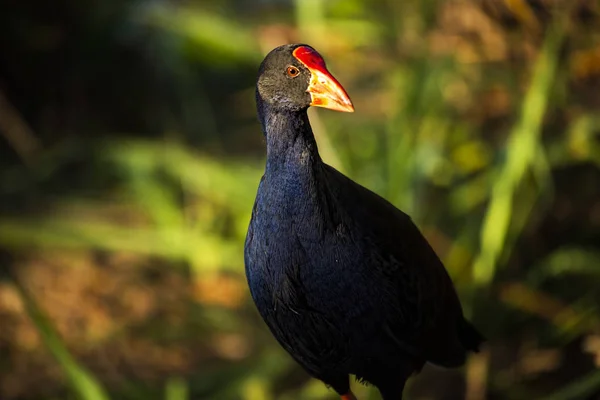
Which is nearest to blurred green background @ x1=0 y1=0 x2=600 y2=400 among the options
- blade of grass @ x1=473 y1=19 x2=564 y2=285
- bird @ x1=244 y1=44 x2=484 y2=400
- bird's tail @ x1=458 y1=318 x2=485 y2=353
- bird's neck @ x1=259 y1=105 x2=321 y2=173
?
blade of grass @ x1=473 y1=19 x2=564 y2=285

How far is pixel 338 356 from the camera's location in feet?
7.75

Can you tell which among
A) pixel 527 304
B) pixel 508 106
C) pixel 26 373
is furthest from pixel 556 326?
pixel 26 373

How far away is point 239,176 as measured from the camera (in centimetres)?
448

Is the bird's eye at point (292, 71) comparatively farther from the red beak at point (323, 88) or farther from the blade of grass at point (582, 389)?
the blade of grass at point (582, 389)

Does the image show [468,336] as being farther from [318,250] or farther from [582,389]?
[318,250]

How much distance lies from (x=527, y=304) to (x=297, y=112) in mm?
1687

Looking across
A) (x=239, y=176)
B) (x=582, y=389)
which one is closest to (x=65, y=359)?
(x=582, y=389)

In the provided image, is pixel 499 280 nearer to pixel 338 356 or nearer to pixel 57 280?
pixel 338 356

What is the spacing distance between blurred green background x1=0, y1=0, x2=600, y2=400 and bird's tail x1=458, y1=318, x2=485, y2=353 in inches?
→ 13.4

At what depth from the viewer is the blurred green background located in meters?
3.55

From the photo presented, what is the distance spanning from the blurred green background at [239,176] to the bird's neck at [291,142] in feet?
3.47

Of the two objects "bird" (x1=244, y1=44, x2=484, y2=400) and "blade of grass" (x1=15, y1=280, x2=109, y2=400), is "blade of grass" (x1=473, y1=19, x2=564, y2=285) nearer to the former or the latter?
"bird" (x1=244, y1=44, x2=484, y2=400)

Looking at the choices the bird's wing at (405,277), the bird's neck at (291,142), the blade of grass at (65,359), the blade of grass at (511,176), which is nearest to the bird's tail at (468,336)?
the bird's wing at (405,277)

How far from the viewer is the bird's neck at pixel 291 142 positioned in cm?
225
